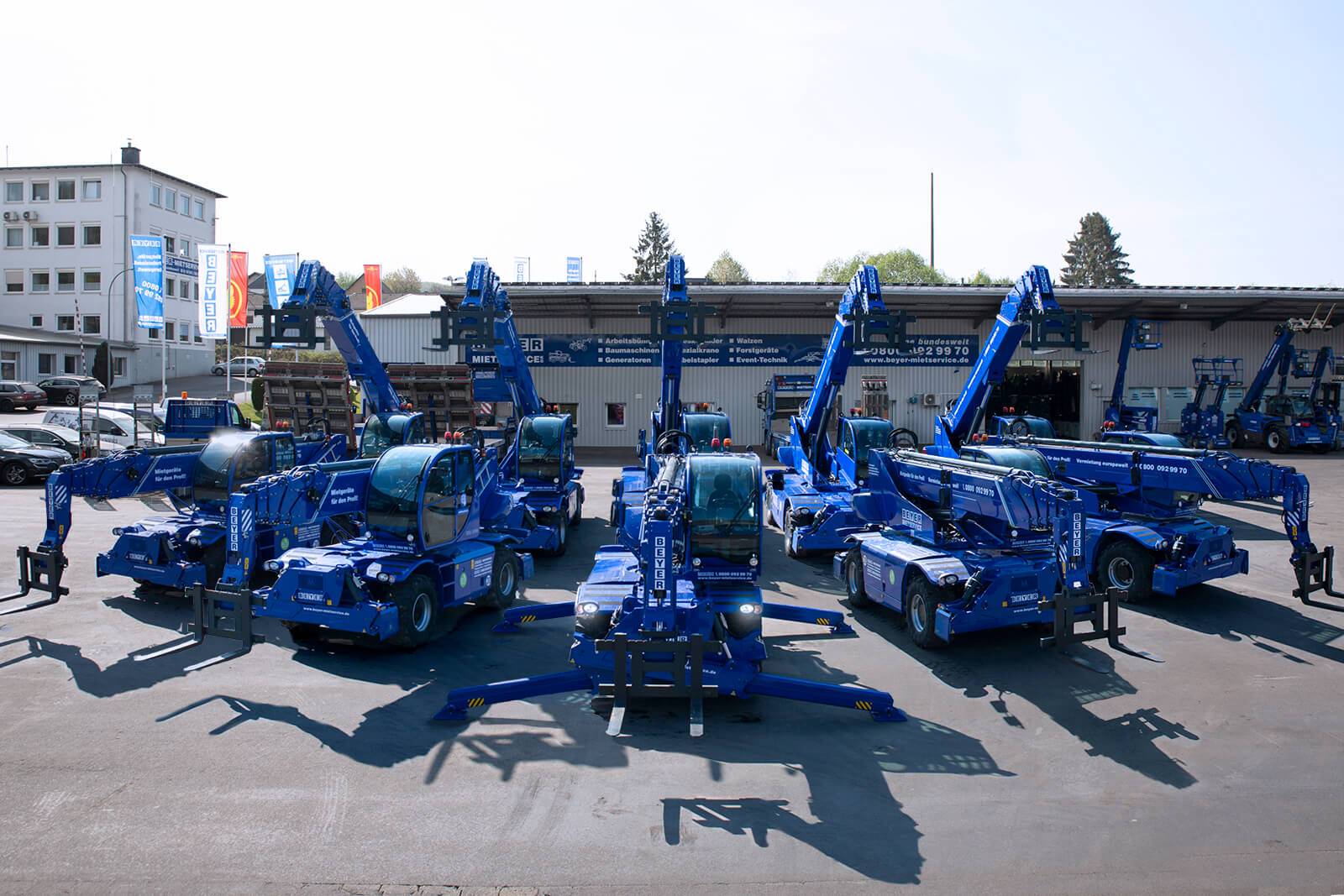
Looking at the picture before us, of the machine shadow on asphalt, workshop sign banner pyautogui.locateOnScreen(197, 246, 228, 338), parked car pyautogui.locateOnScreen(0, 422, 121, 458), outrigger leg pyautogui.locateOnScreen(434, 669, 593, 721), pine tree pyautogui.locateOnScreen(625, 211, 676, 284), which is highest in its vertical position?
pine tree pyautogui.locateOnScreen(625, 211, 676, 284)

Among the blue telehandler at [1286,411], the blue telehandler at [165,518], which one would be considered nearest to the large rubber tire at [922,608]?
the blue telehandler at [165,518]

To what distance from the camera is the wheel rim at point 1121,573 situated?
1305 cm

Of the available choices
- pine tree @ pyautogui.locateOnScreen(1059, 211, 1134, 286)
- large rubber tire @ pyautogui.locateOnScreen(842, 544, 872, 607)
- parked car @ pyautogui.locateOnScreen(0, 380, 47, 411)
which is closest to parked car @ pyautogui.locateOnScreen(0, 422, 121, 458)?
parked car @ pyautogui.locateOnScreen(0, 380, 47, 411)

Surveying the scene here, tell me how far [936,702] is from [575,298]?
2761cm

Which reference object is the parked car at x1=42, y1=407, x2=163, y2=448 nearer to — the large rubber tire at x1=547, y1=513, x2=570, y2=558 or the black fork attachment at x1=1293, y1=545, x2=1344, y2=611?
the large rubber tire at x1=547, y1=513, x2=570, y2=558

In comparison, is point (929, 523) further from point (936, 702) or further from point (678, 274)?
point (678, 274)

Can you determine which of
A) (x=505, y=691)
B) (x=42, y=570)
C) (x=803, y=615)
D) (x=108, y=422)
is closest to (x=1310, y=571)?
(x=803, y=615)

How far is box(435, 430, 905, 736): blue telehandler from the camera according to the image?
25.7 feet

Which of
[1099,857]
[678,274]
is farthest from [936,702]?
[678,274]

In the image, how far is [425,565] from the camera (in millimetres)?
10828

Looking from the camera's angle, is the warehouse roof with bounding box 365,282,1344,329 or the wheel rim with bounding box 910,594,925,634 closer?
the wheel rim with bounding box 910,594,925,634

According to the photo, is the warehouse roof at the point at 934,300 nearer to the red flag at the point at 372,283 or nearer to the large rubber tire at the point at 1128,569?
the red flag at the point at 372,283

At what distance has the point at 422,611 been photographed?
34.9 feet

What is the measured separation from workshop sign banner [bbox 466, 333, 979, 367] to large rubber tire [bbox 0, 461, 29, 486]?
17.5m
